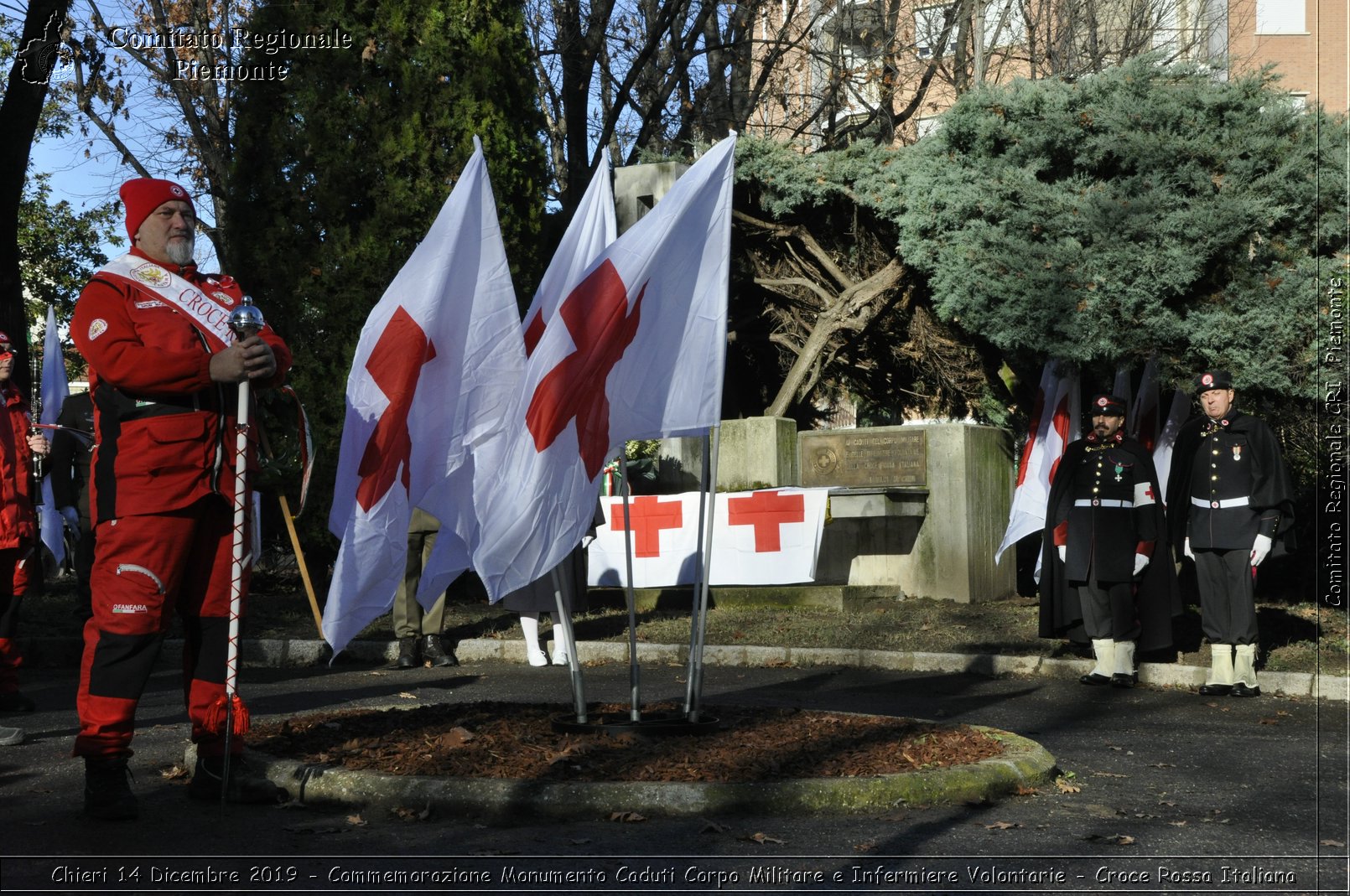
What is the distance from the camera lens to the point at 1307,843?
4.95m

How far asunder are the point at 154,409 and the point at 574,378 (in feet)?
5.14

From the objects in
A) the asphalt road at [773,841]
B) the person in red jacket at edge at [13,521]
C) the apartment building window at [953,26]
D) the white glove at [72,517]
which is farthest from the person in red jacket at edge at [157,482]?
the apartment building window at [953,26]

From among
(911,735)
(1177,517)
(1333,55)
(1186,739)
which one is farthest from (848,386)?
(1333,55)

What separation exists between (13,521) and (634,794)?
4.47 m

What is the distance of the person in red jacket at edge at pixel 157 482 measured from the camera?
5219 millimetres

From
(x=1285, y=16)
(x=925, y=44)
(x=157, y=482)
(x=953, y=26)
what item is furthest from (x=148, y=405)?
(x=1285, y=16)

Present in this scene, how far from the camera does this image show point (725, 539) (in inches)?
551

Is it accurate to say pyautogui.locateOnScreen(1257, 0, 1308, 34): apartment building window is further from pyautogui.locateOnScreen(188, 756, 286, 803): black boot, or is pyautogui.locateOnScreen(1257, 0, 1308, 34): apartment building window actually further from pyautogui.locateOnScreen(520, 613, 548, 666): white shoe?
pyautogui.locateOnScreen(188, 756, 286, 803): black boot

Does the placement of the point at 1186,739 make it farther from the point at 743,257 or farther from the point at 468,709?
the point at 743,257

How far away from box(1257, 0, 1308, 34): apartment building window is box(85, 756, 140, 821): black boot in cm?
3594

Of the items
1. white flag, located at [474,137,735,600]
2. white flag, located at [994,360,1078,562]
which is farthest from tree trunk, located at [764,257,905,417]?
white flag, located at [474,137,735,600]

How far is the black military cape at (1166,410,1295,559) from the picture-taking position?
957 cm

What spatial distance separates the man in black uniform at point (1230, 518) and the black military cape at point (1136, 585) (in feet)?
0.80

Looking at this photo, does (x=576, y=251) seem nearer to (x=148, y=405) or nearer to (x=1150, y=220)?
(x=148, y=405)
